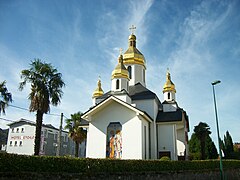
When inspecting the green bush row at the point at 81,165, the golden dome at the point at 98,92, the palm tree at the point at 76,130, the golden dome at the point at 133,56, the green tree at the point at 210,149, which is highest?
the golden dome at the point at 133,56

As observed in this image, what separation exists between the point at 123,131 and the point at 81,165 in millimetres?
10612

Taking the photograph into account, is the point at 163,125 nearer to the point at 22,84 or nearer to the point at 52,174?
the point at 22,84

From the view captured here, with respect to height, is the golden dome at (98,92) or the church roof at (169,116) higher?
the golden dome at (98,92)

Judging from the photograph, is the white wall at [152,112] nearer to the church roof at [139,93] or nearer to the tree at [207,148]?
the church roof at [139,93]

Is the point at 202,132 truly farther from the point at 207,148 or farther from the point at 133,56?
the point at 133,56

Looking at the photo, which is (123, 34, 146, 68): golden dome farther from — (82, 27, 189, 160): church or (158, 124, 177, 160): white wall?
(158, 124, 177, 160): white wall

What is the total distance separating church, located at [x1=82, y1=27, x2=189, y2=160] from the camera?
21969 millimetres

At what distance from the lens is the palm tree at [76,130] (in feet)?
103

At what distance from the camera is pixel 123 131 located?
22328mm

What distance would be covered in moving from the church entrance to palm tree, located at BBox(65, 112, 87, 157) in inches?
346

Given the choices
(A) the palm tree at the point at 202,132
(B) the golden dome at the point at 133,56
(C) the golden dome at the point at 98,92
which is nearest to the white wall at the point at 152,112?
(B) the golden dome at the point at 133,56

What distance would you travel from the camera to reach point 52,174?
10.5 meters

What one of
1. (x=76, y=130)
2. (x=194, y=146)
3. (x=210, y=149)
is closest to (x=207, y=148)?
(x=210, y=149)

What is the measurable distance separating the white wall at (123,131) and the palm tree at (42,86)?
167 inches
